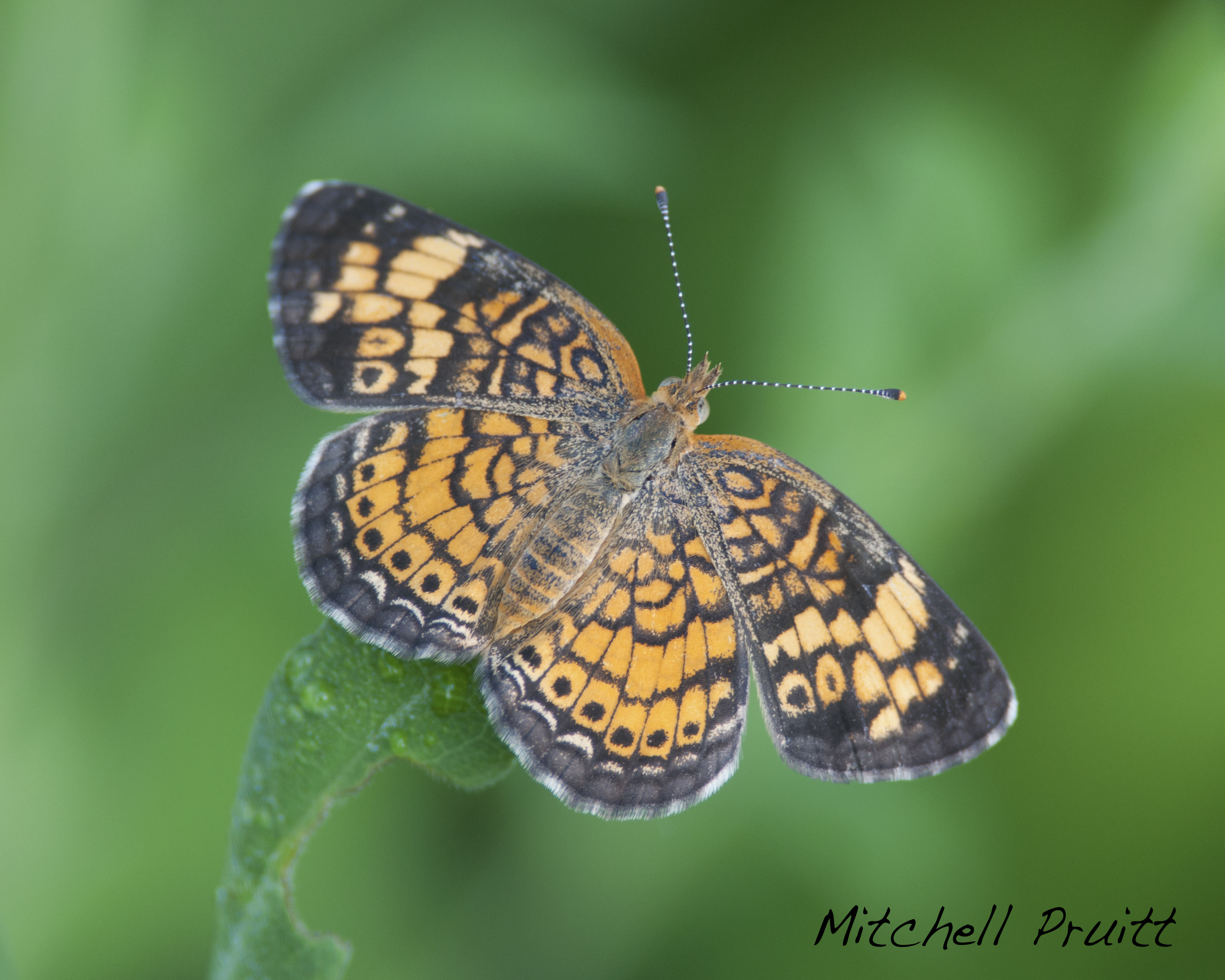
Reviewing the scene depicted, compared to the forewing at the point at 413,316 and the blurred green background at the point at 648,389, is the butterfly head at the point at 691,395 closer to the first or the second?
the forewing at the point at 413,316

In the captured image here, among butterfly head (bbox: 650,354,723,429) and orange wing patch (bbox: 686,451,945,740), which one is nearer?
orange wing patch (bbox: 686,451,945,740)

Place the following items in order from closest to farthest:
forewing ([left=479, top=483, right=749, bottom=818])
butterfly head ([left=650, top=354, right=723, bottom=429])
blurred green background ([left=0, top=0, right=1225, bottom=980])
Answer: forewing ([left=479, top=483, right=749, bottom=818]) → butterfly head ([left=650, top=354, right=723, bottom=429]) → blurred green background ([left=0, top=0, right=1225, bottom=980])

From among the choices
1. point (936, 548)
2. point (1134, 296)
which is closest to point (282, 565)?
point (936, 548)

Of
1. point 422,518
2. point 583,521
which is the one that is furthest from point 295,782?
point 583,521

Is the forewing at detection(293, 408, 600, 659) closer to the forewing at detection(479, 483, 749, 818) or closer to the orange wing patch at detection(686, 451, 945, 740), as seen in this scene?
the forewing at detection(479, 483, 749, 818)

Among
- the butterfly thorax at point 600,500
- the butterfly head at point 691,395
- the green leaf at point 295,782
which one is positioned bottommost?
the green leaf at point 295,782

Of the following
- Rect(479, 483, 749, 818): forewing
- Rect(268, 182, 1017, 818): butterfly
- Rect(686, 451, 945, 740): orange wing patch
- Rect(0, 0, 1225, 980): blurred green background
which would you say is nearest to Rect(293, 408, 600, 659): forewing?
Rect(268, 182, 1017, 818): butterfly

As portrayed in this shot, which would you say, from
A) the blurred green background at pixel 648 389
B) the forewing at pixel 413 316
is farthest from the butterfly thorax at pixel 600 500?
the blurred green background at pixel 648 389
